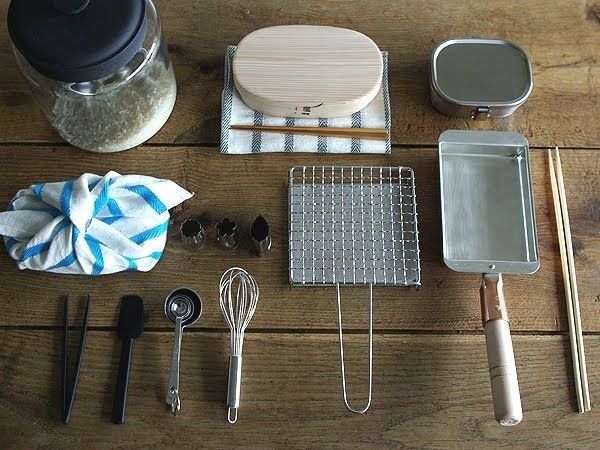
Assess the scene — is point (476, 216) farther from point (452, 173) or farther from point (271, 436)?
point (271, 436)

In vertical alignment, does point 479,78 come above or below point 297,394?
above

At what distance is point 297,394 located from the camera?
730 millimetres

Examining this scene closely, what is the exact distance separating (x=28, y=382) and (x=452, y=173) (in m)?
0.60

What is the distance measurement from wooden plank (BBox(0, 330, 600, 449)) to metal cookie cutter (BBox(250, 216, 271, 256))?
11 centimetres

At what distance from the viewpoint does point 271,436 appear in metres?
0.71

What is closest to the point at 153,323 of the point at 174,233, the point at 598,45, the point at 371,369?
the point at 174,233

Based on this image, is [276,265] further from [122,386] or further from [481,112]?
[481,112]

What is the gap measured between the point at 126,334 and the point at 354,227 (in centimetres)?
31

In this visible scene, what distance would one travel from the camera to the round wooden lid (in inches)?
31.5

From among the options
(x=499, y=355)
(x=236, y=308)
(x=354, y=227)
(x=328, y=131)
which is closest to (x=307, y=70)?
(x=328, y=131)

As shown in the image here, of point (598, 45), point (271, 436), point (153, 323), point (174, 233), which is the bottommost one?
point (271, 436)

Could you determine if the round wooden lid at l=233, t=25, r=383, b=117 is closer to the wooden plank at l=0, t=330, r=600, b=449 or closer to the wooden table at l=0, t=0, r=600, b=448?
the wooden table at l=0, t=0, r=600, b=448

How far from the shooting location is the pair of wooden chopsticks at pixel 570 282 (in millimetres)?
731

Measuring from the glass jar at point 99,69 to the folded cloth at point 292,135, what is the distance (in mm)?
91
